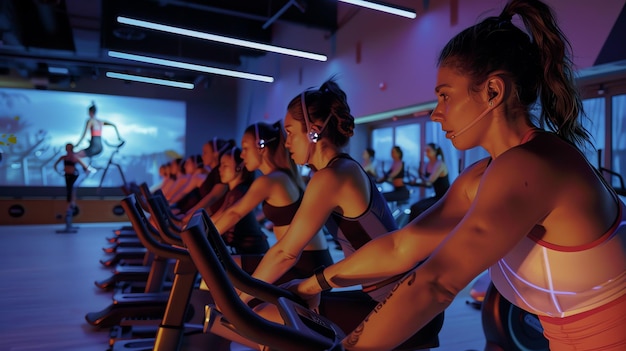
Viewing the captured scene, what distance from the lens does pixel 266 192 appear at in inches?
90.4

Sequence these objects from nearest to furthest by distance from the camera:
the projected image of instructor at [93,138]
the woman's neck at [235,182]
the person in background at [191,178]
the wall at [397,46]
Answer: the woman's neck at [235,182]
the wall at [397,46]
the person in background at [191,178]
the projected image of instructor at [93,138]

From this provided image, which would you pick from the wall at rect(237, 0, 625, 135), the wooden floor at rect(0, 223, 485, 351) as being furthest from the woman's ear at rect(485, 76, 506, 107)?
the wall at rect(237, 0, 625, 135)

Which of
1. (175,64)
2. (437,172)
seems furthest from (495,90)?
(175,64)

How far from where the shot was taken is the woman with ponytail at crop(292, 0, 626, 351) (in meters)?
0.67

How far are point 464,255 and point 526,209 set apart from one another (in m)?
0.12

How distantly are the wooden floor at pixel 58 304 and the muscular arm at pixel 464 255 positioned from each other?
1.76 meters

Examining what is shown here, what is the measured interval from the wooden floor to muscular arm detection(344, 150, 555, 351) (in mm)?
1761

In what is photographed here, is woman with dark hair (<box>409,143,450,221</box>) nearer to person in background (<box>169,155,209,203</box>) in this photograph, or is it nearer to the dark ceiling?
person in background (<box>169,155,209,203</box>)

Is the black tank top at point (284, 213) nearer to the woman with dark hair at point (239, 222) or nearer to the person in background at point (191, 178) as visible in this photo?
the woman with dark hair at point (239, 222)

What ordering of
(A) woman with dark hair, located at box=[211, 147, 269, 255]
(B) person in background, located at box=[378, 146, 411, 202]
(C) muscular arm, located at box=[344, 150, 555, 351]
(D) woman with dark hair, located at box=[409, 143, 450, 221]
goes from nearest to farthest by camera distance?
1. (C) muscular arm, located at box=[344, 150, 555, 351]
2. (A) woman with dark hair, located at box=[211, 147, 269, 255]
3. (D) woman with dark hair, located at box=[409, 143, 450, 221]
4. (B) person in background, located at box=[378, 146, 411, 202]

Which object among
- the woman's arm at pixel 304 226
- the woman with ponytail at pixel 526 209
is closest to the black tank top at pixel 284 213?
the woman's arm at pixel 304 226

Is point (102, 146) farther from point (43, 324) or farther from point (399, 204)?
point (43, 324)

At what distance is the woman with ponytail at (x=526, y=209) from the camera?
0.67 metres

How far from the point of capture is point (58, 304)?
345 cm
